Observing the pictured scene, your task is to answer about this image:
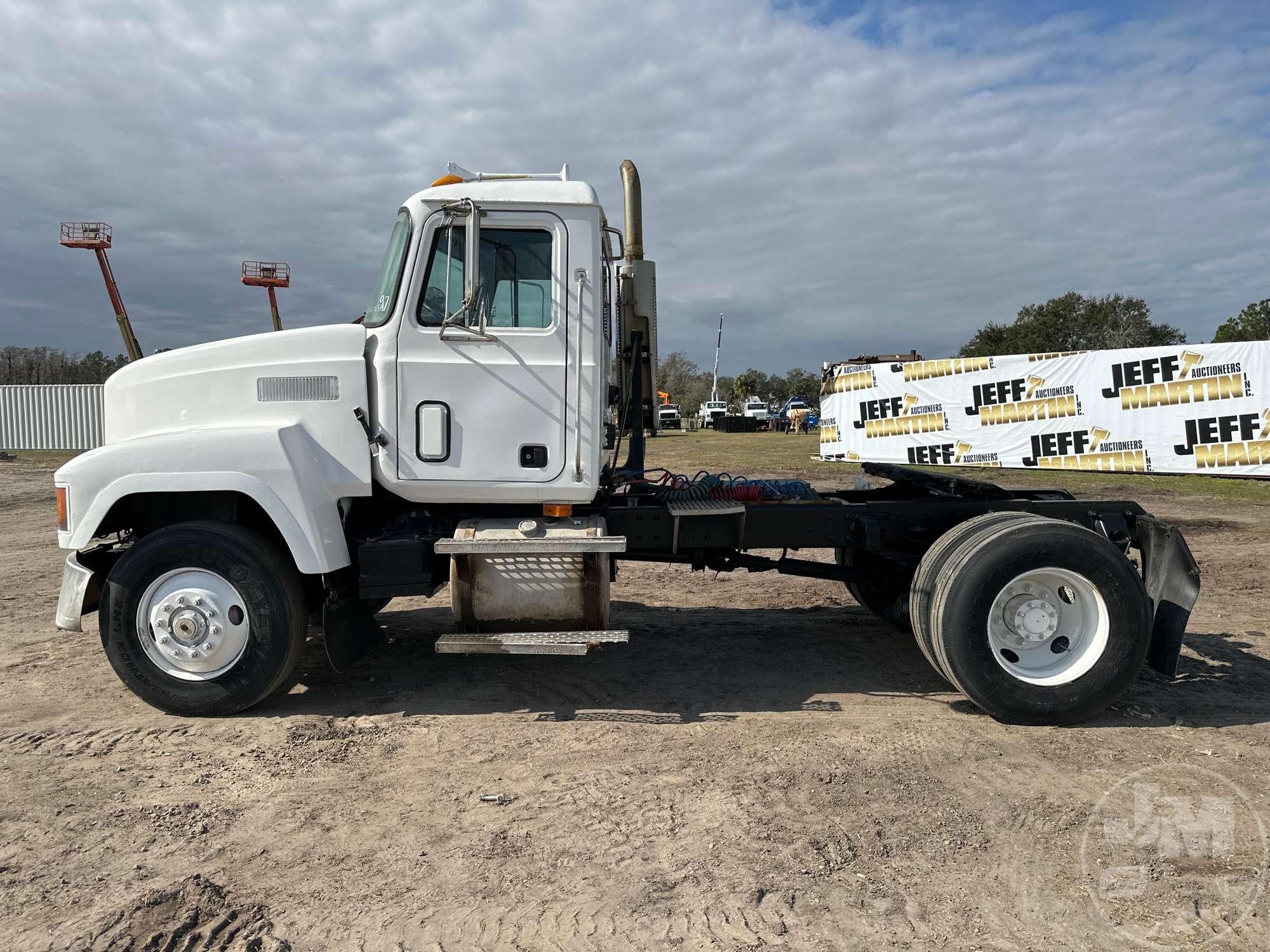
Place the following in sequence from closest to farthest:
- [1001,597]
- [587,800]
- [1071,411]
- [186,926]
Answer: [186,926] → [587,800] → [1001,597] → [1071,411]

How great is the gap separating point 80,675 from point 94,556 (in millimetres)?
1143

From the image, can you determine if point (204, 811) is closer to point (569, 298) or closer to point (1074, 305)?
point (569, 298)

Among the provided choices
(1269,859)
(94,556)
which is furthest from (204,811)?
(1269,859)

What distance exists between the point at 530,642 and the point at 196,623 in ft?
6.09

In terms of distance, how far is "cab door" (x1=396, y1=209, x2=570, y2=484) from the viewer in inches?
184

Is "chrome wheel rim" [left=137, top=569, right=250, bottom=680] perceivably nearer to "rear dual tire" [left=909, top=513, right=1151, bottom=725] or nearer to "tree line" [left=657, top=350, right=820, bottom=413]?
"rear dual tire" [left=909, top=513, right=1151, bottom=725]

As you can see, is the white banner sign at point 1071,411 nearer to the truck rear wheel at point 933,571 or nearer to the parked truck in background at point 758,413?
the truck rear wheel at point 933,571

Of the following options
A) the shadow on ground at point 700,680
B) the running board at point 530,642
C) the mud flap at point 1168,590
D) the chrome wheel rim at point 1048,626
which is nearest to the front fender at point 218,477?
the running board at point 530,642

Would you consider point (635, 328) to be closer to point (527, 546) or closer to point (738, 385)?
point (527, 546)

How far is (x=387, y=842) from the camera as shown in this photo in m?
3.39

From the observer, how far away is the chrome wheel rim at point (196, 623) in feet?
15.0

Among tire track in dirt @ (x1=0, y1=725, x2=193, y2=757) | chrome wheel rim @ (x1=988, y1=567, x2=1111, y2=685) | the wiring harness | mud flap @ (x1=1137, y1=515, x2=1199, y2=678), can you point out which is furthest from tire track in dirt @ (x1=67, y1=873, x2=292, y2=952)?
mud flap @ (x1=1137, y1=515, x2=1199, y2=678)

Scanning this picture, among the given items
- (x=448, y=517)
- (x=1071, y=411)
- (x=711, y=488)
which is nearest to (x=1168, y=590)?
(x=711, y=488)

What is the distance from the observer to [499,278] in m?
4.73
